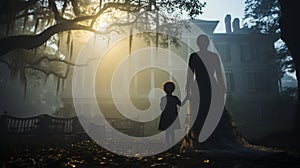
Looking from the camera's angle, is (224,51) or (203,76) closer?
(203,76)

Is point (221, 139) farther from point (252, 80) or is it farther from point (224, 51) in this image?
point (252, 80)

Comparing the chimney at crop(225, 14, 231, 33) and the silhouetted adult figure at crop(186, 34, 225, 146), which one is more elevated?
the chimney at crop(225, 14, 231, 33)

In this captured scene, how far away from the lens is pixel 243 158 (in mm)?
3615

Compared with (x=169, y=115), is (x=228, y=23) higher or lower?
higher

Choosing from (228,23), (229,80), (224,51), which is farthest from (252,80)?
(228,23)

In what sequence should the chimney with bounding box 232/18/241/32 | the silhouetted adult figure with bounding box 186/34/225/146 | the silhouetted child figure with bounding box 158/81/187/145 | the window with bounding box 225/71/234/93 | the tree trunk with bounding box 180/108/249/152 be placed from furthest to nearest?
the chimney with bounding box 232/18/241/32 < the window with bounding box 225/71/234/93 < the silhouetted child figure with bounding box 158/81/187/145 < the silhouetted adult figure with bounding box 186/34/225/146 < the tree trunk with bounding box 180/108/249/152


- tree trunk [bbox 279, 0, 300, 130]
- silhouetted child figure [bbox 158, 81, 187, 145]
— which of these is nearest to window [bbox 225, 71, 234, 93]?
→ tree trunk [bbox 279, 0, 300, 130]

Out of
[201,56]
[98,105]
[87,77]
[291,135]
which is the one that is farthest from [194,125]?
[87,77]

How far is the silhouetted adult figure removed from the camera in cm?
468

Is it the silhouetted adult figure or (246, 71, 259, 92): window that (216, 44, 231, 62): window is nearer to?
(246, 71, 259, 92): window

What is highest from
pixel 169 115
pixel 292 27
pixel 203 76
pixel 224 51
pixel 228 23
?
pixel 228 23

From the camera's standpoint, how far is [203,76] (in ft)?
15.9

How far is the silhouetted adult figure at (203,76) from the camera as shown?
15.4 feet

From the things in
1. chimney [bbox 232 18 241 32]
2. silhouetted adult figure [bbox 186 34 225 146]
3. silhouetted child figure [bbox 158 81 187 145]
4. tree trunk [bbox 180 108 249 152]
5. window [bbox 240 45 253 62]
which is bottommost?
tree trunk [bbox 180 108 249 152]
